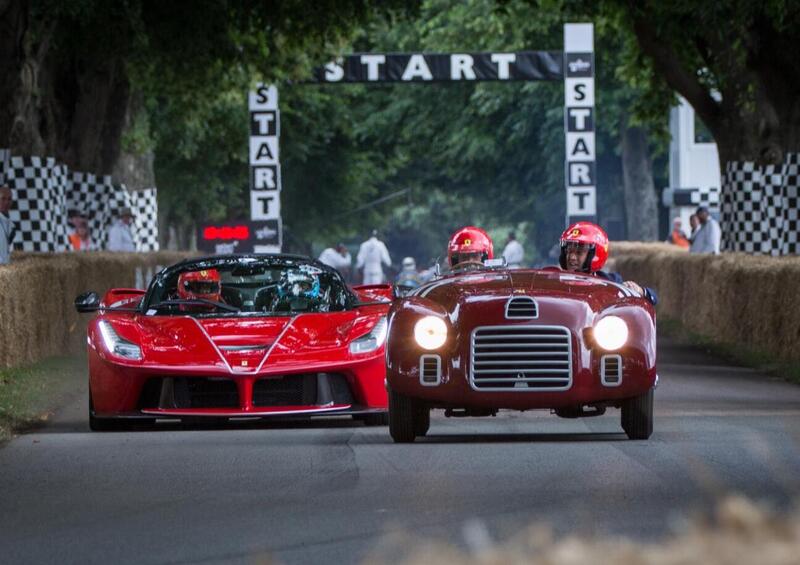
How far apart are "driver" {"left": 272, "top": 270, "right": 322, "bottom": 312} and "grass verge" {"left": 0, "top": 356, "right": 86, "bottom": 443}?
2.17m

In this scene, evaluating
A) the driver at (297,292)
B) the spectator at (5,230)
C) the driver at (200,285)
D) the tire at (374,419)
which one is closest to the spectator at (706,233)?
the spectator at (5,230)

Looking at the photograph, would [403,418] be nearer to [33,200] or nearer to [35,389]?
[35,389]

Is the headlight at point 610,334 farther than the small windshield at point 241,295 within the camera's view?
No

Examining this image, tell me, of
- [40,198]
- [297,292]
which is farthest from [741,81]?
[297,292]

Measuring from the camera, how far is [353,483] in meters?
9.58

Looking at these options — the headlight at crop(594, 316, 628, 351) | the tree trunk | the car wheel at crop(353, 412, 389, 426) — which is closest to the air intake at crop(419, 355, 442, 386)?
the headlight at crop(594, 316, 628, 351)

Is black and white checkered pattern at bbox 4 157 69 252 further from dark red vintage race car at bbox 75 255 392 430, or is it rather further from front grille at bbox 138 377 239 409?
front grille at bbox 138 377 239 409

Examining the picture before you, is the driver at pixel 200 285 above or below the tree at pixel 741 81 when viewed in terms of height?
below

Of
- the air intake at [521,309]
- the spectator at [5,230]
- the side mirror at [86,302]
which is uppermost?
the spectator at [5,230]

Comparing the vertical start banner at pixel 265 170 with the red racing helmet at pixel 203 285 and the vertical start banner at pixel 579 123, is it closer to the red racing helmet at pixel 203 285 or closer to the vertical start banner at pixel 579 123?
the vertical start banner at pixel 579 123

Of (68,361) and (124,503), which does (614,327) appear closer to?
(124,503)

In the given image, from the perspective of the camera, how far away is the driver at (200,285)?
14445 millimetres

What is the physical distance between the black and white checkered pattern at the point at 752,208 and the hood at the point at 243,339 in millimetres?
14869

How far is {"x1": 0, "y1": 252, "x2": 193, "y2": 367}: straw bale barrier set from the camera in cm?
1841
